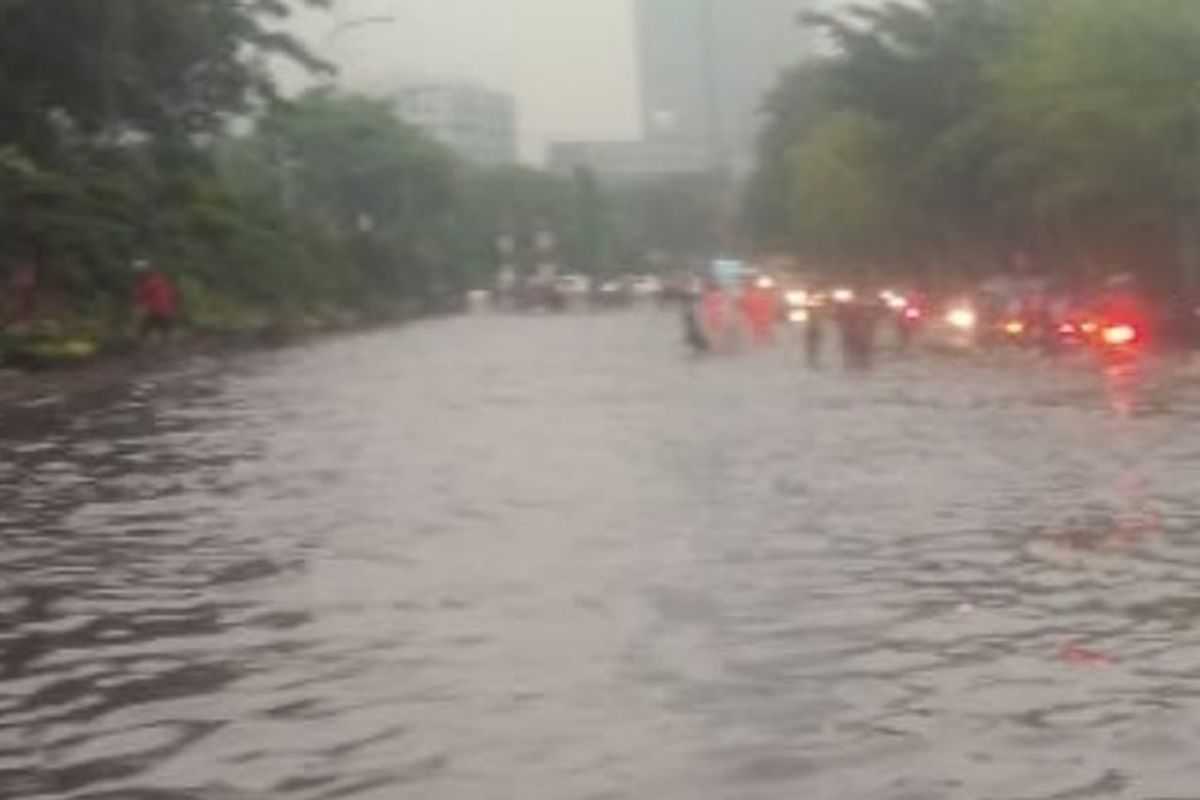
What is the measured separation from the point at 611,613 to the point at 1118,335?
3977 centimetres

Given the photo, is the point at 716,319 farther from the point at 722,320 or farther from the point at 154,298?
the point at 154,298

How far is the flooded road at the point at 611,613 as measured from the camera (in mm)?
9086

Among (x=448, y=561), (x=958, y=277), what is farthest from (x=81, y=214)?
(x=448, y=561)

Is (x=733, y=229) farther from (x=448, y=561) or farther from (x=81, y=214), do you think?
(x=448, y=561)

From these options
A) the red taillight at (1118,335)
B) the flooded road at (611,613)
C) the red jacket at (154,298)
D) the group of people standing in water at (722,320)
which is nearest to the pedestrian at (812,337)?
the group of people standing in water at (722,320)

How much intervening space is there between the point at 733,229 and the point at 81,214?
369 feet

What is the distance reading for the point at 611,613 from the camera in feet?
41.4

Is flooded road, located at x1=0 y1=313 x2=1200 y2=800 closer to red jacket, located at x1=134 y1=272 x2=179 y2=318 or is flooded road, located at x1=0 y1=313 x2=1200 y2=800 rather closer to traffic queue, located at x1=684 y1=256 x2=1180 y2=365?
traffic queue, located at x1=684 y1=256 x2=1180 y2=365

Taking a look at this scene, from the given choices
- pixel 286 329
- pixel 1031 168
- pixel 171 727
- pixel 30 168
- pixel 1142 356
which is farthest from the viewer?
pixel 286 329

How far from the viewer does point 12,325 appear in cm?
4800

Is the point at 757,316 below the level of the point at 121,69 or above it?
below

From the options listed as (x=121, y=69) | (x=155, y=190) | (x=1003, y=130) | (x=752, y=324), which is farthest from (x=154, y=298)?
(x=1003, y=130)

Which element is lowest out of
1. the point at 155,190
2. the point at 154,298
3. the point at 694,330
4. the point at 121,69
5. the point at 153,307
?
the point at 694,330

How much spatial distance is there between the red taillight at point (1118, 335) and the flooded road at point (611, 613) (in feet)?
80.5
